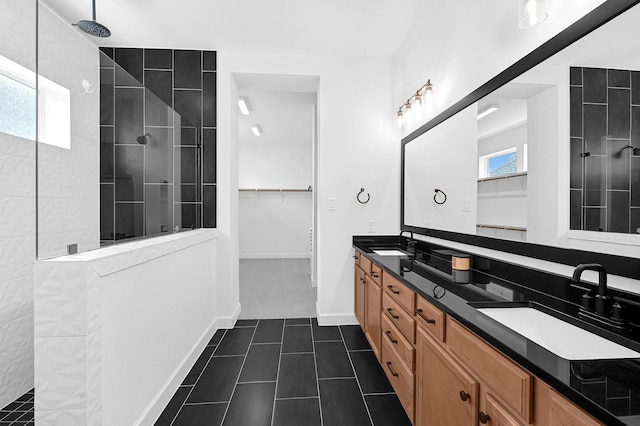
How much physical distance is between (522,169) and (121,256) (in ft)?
6.77

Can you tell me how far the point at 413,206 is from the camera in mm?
2959

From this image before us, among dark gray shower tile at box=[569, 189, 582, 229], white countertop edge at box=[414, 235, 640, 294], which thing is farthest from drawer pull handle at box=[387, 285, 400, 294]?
dark gray shower tile at box=[569, 189, 582, 229]

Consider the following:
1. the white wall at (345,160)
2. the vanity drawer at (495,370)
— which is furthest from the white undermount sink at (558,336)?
the white wall at (345,160)

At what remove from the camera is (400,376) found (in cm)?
177

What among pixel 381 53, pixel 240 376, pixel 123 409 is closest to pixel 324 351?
pixel 240 376

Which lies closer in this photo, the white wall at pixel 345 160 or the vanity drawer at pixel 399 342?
the vanity drawer at pixel 399 342

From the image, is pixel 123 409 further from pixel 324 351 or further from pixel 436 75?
pixel 436 75

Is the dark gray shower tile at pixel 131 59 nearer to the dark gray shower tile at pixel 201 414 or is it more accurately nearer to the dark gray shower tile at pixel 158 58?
the dark gray shower tile at pixel 158 58

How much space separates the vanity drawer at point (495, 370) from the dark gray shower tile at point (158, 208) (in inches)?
79.1

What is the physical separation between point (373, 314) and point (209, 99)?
107 inches

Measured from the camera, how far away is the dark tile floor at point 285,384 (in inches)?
71.7

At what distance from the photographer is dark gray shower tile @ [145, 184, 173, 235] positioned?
214 centimetres

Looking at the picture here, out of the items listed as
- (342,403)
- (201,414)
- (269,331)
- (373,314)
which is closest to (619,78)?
(373,314)

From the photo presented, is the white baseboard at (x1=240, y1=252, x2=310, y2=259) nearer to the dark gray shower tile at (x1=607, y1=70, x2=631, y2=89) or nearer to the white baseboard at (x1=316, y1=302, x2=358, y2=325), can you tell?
the white baseboard at (x1=316, y1=302, x2=358, y2=325)
